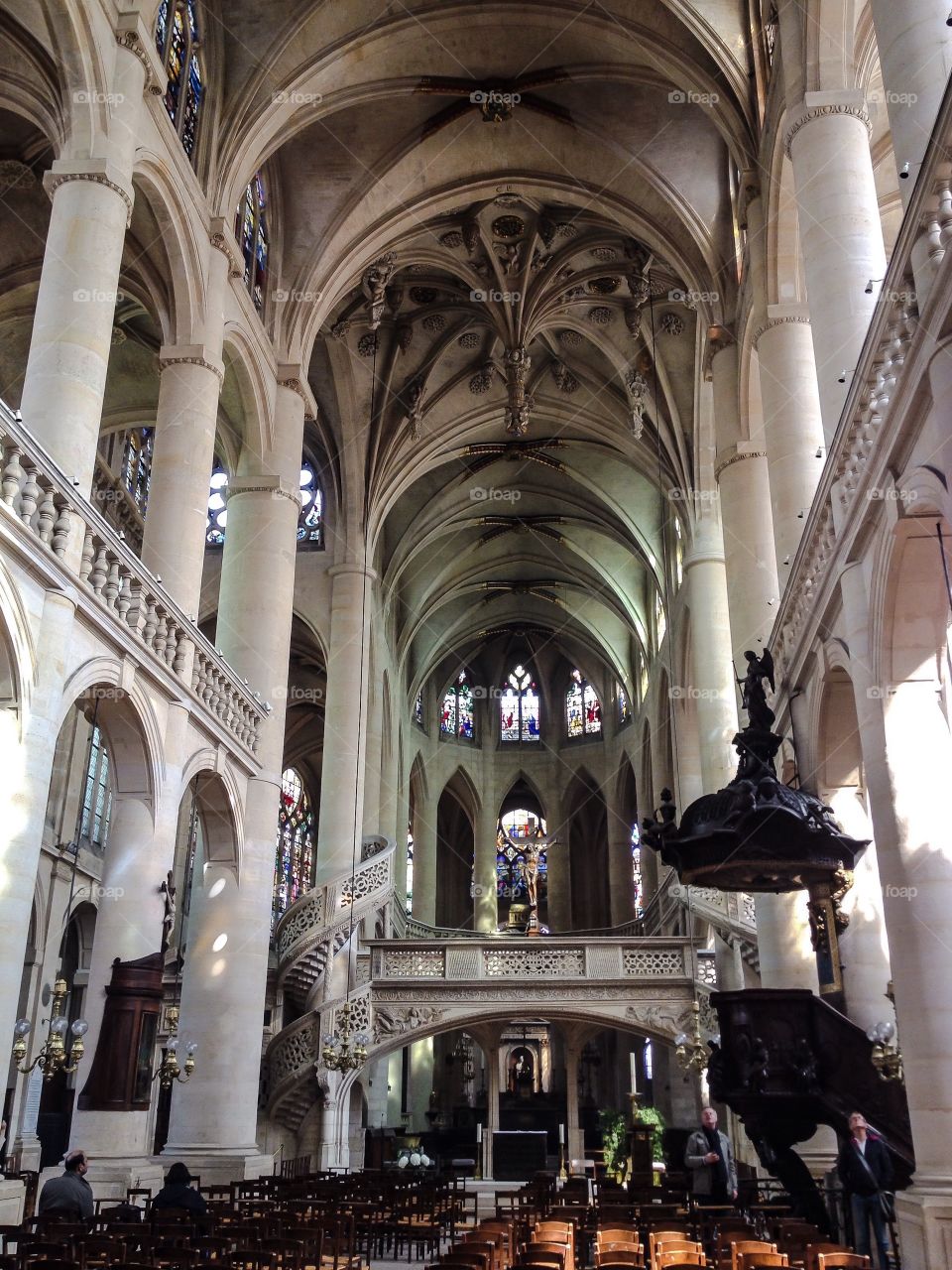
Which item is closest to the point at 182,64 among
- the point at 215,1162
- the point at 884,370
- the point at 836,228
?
the point at 836,228

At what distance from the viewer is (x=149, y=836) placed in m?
12.3

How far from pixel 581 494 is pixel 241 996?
763 inches

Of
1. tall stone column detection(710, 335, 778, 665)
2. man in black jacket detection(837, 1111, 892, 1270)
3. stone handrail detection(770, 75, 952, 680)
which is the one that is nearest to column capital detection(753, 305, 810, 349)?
tall stone column detection(710, 335, 778, 665)

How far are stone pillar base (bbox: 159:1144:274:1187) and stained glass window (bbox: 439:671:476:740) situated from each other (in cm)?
2624

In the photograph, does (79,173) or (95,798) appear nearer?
(79,173)

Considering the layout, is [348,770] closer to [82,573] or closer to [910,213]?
[82,573]

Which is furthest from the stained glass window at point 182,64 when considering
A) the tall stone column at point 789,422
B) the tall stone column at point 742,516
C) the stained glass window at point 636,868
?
the stained glass window at point 636,868

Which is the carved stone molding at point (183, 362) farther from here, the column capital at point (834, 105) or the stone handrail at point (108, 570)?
the column capital at point (834, 105)

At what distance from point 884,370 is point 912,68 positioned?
2.19 m

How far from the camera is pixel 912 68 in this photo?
8.38m

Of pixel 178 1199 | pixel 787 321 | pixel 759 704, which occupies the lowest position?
pixel 178 1199

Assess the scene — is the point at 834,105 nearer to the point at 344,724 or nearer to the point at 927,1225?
the point at 927,1225

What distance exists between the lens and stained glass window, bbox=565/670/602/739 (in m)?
41.4

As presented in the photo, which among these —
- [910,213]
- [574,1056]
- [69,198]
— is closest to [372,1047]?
[574,1056]
